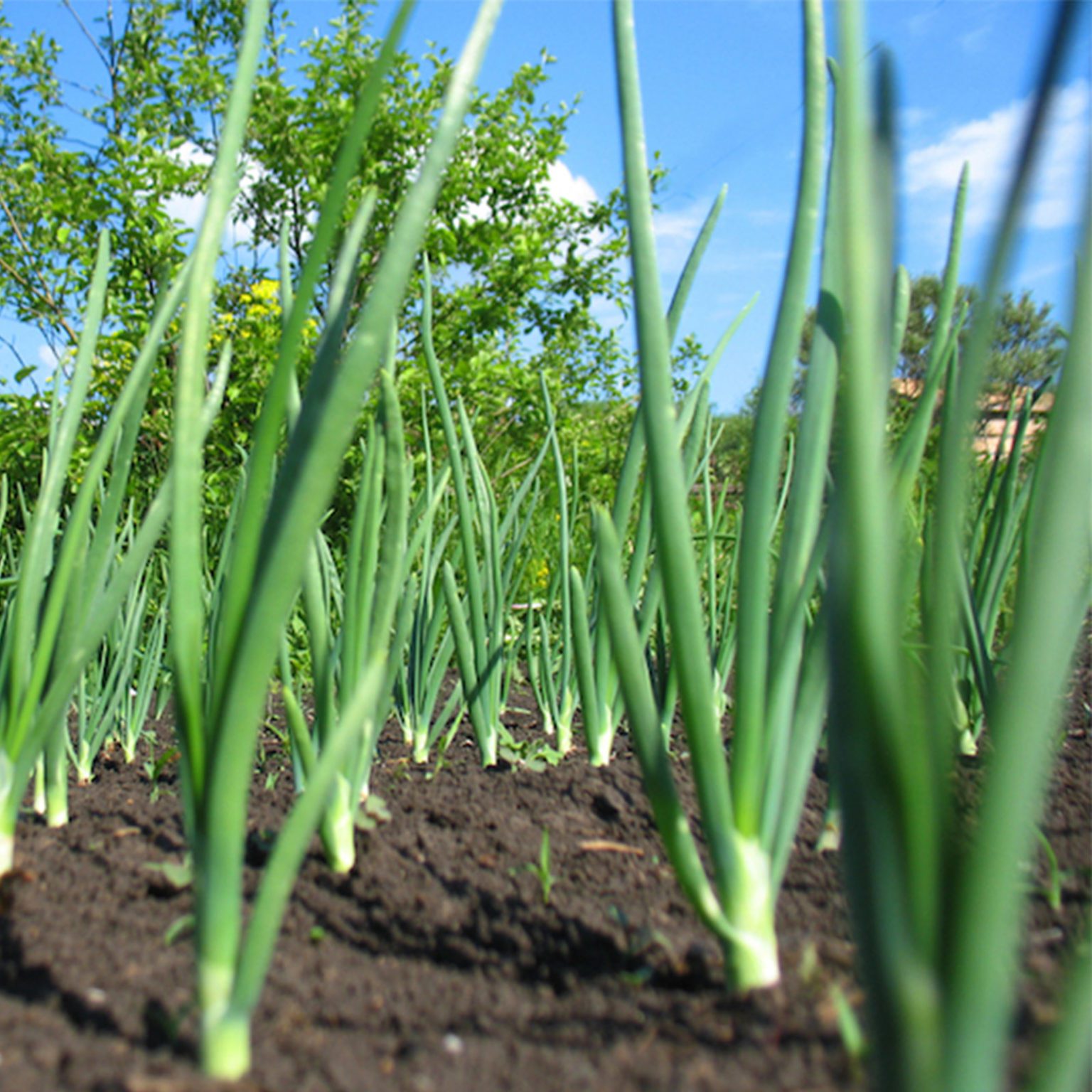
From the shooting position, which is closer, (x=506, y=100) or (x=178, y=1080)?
(x=178, y=1080)

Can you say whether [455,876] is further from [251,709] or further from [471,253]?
[471,253]

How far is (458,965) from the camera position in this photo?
78 centimetres

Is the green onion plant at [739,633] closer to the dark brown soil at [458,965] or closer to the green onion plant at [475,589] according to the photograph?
the dark brown soil at [458,965]

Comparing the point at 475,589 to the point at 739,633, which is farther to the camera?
the point at 475,589

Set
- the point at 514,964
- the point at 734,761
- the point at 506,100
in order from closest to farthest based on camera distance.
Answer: the point at 734,761, the point at 514,964, the point at 506,100

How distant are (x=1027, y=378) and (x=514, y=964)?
1.27 meters

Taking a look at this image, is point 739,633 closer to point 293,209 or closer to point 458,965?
point 458,965

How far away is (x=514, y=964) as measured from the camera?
77 centimetres

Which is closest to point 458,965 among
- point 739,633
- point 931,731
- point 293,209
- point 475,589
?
point 739,633

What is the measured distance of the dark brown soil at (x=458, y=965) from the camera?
21.8 inches

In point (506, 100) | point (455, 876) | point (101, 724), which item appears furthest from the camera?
point (506, 100)

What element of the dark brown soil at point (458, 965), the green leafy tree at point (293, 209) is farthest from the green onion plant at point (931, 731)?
the green leafy tree at point (293, 209)

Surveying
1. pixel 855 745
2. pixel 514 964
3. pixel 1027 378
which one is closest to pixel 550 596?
pixel 1027 378

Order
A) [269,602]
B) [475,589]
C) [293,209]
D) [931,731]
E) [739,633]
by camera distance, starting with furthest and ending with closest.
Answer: [293,209] < [475,589] < [739,633] < [269,602] < [931,731]
